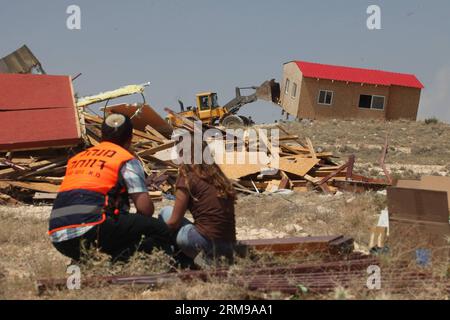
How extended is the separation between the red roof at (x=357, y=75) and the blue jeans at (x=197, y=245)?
2881 centimetres

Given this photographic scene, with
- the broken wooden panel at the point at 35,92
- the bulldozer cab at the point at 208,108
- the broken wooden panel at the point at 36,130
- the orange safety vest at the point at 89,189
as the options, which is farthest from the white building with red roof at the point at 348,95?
the orange safety vest at the point at 89,189

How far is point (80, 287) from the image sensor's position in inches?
188

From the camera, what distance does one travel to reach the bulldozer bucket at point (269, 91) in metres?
33.6

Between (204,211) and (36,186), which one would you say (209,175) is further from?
(36,186)

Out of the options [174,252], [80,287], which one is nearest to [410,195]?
[174,252]

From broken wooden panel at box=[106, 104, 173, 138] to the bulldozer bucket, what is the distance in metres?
19.9

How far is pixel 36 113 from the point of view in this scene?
10.9 metres

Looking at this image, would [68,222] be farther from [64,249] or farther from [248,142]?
[248,142]

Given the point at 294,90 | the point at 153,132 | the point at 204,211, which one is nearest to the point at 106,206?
the point at 204,211

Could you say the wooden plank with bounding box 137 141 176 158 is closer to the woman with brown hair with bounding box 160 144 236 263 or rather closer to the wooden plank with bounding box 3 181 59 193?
the wooden plank with bounding box 3 181 59 193

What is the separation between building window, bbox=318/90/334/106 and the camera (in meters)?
33.9

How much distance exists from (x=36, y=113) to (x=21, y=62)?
3153mm
